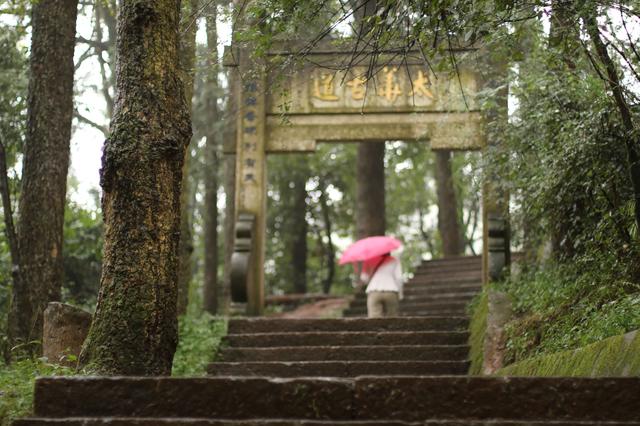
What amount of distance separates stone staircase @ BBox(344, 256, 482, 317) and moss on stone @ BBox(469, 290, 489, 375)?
5.58 ft

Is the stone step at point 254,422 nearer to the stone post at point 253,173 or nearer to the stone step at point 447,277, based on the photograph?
the stone post at point 253,173

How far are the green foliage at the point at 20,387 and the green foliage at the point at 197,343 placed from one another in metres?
2.86

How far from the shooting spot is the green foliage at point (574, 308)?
7.18m

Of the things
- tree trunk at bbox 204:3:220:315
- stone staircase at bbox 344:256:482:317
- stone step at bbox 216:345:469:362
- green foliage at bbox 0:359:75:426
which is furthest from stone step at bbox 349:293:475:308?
green foliage at bbox 0:359:75:426

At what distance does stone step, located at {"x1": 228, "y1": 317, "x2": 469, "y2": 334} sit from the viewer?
12.0 metres

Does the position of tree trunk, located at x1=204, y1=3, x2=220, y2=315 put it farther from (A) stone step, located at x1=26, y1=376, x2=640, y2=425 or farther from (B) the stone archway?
(A) stone step, located at x1=26, y1=376, x2=640, y2=425

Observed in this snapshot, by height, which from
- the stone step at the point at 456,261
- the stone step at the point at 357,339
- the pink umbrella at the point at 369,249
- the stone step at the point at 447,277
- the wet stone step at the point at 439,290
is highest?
the pink umbrella at the point at 369,249

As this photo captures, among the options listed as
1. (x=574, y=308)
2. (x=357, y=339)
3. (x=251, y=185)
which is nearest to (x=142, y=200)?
(x=574, y=308)

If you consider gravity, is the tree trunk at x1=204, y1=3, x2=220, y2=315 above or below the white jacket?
above

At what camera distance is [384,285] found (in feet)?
43.4

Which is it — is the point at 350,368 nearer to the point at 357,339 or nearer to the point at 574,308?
the point at 357,339

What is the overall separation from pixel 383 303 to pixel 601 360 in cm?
748

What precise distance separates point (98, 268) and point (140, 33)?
Answer: 33.0 feet

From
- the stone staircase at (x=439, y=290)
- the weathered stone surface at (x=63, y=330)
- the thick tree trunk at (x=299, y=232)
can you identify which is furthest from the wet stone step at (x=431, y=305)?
the thick tree trunk at (x=299, y=232)
